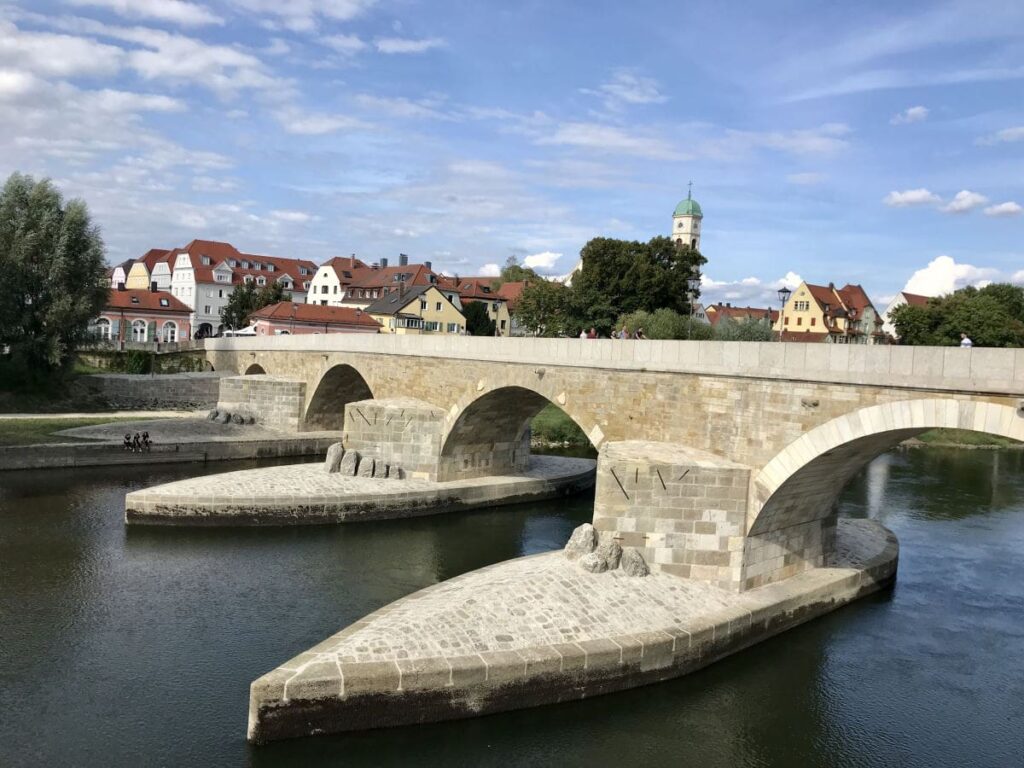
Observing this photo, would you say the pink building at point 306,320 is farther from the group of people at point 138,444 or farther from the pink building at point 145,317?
the group of people at point 138,444

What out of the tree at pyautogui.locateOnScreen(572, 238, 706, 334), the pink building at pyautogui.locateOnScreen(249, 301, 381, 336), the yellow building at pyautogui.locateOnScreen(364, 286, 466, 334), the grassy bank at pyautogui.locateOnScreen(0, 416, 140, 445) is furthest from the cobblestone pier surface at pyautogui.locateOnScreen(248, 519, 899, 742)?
the yellow building at pyautogui.locateOnScreen(364, 286, 466, 334)

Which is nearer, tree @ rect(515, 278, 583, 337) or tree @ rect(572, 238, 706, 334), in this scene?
tree @ rect(572, 238, 706, 334)

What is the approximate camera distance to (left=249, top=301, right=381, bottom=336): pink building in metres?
48.6

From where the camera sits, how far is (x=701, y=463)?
13273 mm

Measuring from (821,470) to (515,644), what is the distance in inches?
233

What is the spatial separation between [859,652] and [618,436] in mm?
5671

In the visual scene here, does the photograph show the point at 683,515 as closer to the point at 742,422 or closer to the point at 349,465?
the point at 742,422

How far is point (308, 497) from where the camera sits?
19.2 meters

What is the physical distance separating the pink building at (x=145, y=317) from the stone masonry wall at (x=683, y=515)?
1731 inches

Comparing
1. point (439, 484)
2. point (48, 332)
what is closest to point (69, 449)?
point (48, 332)

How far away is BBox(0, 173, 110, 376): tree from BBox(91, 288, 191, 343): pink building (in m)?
18.2

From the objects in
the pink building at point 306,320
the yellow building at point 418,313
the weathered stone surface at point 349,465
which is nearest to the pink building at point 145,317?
the pink building at point 306,320

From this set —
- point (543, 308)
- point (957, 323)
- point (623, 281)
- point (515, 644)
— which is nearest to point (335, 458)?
point (515, 644)

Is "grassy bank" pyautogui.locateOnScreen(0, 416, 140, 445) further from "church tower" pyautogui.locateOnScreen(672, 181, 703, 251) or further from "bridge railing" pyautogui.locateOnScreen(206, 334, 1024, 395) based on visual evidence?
"church tower" pyautogui.locateOnScreen(672, 181, 703, 251)
